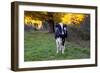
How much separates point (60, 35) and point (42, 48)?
21 cm

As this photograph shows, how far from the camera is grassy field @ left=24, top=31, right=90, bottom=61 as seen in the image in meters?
1.99

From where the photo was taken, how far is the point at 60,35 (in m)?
2.11

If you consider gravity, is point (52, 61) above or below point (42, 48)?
below

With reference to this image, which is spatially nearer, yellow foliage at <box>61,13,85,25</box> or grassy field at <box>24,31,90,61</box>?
grassy field at <box>24,31,90,61</box>

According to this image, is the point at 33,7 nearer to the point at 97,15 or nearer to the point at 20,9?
the point at 20,9

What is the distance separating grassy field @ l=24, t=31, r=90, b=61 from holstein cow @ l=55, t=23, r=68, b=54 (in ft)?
0.13

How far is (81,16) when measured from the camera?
2191 mm

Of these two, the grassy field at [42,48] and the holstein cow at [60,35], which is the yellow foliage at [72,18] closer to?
the holstein cow at [60,35]

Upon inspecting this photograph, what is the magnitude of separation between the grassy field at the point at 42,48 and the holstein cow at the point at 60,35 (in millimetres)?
40

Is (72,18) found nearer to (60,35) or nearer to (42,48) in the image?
(60,35)

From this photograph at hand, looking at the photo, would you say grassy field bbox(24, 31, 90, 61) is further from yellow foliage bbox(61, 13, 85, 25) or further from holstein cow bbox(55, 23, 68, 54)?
yellow foliage bbox(61, 13, 85, 25)

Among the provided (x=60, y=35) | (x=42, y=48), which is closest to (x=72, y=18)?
(x=60, y=35)

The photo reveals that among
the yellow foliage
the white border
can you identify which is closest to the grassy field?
the white border

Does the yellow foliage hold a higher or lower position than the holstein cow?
higher
